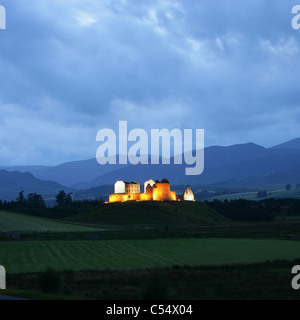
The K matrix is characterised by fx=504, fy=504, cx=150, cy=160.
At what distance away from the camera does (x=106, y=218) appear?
15475cm

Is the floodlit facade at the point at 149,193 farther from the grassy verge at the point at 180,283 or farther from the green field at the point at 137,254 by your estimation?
the grassy verge at the point at 180,283

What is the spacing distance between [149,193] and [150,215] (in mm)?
26839

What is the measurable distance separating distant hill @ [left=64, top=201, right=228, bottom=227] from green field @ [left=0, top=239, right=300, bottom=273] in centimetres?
6000

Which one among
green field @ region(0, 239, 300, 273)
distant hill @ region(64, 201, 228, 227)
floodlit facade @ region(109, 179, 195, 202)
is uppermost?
floodlit facade @ region(109, 179, 195, 202)

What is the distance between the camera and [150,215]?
154 meters

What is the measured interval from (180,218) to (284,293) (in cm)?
11652

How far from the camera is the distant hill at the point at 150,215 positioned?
14812 centimetres

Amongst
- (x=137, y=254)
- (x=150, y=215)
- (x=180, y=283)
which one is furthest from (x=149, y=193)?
(x=180, y=283)

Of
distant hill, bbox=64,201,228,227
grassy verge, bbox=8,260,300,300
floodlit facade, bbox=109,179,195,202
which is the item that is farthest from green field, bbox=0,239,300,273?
floodlit facade, bbox=109,179,195,202

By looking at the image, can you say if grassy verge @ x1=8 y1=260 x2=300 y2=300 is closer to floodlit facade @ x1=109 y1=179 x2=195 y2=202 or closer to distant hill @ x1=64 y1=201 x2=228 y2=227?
distant hill @ x1=64 y1=201 x2=228 y2=227

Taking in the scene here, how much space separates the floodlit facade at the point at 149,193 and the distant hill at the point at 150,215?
795cm

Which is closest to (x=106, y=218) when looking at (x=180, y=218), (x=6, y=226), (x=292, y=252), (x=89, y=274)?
(x=180, y=218)

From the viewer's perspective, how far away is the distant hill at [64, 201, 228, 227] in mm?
148125

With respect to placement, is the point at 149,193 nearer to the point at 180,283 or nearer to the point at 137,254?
the point at 137,254
